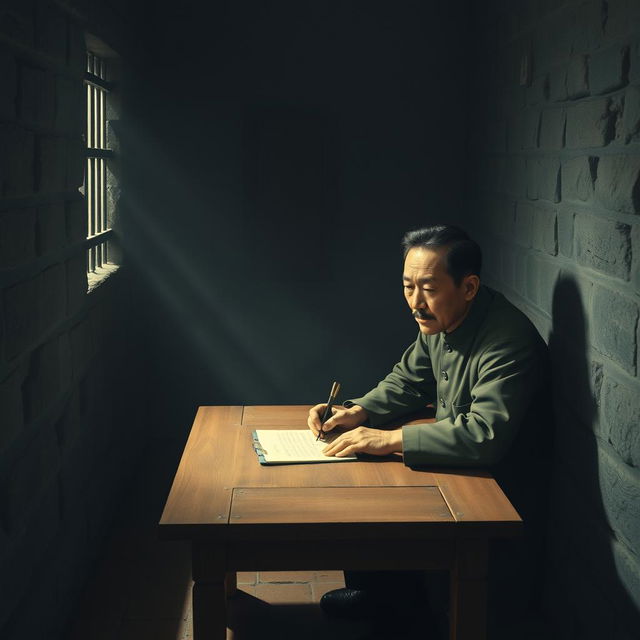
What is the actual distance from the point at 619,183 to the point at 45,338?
1.67 m

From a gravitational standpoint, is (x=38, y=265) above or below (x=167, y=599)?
above

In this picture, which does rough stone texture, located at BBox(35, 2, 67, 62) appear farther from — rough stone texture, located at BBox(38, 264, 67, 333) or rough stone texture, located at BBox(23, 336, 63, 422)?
rough stone texture, located at BBox(23, 336, 63, 422)

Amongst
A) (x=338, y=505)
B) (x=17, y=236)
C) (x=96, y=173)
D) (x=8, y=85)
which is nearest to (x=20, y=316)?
(x=17, y=236)

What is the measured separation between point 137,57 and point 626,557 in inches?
126

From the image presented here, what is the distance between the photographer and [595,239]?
2.47 metres

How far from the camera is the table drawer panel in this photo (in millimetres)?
2117

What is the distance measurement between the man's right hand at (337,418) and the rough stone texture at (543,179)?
92cm

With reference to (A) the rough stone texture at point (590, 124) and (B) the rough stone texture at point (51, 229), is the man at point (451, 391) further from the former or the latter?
(B) the rough stone texture at point (51, 229)

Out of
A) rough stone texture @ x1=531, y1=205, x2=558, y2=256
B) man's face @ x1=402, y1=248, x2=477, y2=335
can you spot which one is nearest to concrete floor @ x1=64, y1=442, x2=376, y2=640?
man's face @ x1=402, y1=248, x2=477, y2=335

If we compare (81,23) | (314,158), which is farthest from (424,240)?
(314,158)

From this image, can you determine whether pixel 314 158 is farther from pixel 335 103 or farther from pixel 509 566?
pixel 509 566

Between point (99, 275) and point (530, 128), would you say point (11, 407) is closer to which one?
point (99, 275)

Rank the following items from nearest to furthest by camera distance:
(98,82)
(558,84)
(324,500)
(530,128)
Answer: (324,500) → (558,84) → (530,128) → (98,82)

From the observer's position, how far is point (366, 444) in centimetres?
250
